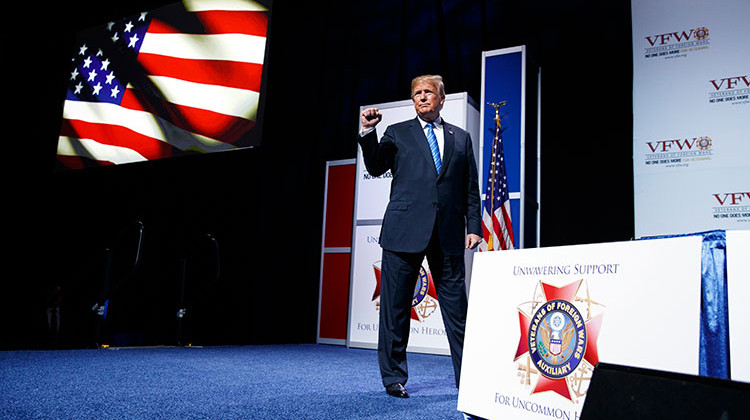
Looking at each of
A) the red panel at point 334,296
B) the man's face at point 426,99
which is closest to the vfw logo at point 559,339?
the man's face at point 426,99

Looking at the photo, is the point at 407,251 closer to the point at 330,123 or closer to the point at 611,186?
the point at 611,186

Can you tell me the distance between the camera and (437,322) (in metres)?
4.32

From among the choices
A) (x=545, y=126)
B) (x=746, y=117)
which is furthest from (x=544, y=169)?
(x=746, y=117)

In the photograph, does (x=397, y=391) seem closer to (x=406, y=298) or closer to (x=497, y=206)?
(x=406, y=298)

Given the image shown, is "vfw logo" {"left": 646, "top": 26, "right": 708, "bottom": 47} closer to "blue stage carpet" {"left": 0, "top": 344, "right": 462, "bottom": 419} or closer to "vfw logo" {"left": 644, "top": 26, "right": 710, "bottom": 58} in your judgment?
"vfw logo" {"left": 644, "top": 26, "right": 710, "bottom": 58}

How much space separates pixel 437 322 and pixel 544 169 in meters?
1.51

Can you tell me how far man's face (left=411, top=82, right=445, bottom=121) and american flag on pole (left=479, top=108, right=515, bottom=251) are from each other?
1322 millimetres

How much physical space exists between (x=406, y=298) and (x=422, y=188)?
0.47m

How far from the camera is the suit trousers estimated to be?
7.36 feet

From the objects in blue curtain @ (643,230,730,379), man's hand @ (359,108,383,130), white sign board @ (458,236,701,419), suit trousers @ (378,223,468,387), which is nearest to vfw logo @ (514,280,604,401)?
white sign board @ (458,236,701,419)

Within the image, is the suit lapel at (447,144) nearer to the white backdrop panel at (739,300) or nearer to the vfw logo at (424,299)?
the white backdrop panel at (739,300)

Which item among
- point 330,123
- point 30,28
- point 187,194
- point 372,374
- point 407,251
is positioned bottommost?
point 372,374

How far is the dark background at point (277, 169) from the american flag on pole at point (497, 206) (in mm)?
737

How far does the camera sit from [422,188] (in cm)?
232
